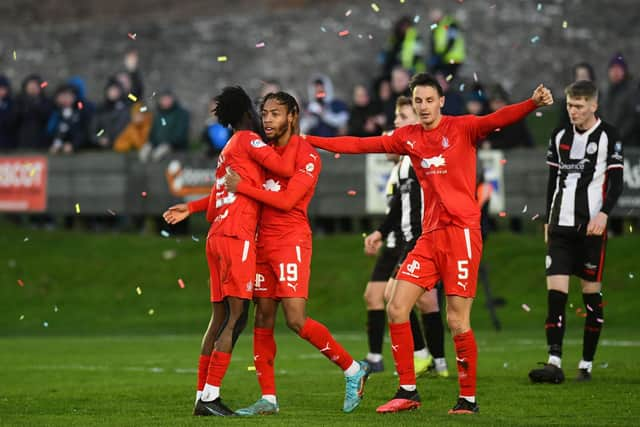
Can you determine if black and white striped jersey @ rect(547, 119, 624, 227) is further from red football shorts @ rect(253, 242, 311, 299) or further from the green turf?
red football shorts @ rect(253, 242, 311, 299)

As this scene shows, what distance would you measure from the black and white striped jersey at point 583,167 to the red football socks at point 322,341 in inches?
119

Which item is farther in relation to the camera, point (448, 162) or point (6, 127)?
point (6, 127)

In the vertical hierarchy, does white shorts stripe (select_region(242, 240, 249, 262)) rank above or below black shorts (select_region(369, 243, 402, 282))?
above

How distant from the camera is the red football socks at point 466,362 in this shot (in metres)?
10.8

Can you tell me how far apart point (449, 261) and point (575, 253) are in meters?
2.64

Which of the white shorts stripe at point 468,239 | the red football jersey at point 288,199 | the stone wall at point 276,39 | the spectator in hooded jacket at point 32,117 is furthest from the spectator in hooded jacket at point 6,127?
the white shorts stripe at point 468,239

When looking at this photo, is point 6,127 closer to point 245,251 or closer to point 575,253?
point 575,253

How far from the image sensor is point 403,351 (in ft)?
36.4

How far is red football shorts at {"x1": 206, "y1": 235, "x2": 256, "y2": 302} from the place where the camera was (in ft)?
35.1

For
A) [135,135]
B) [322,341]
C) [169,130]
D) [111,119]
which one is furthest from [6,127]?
[322,341]

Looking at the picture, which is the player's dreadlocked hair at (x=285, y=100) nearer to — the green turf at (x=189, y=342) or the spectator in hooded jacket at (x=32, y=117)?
the green turf at (x=189, y=342)

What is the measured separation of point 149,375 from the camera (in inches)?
572

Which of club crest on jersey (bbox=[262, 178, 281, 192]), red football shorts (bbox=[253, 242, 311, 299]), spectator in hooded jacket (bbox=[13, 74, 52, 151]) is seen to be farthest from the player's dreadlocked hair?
spectator in hooded jacket (bbox=[13, 74, 52, 151])

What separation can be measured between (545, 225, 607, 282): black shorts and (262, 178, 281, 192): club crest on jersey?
3.32m
